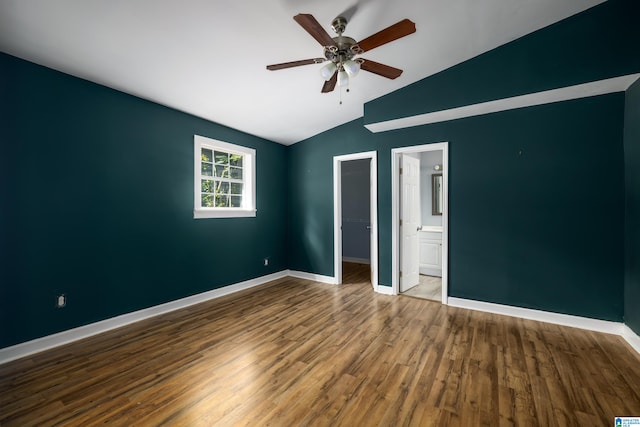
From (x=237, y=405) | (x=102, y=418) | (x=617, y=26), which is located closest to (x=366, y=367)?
(x=237, y=405)

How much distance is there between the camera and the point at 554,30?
2.90 m

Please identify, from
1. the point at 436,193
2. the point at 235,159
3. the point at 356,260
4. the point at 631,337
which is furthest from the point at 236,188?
the point at 631,337

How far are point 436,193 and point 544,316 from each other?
282cm

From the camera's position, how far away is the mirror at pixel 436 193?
5.50m

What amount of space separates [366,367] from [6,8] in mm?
3821

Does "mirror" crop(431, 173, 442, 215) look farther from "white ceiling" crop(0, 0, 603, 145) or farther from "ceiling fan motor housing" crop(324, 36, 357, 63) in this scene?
"ceiling fan motor housing" crop(324, 36, 357, 63)

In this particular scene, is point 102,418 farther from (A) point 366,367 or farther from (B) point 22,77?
(B) point 22,77

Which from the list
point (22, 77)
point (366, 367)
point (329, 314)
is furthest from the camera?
point (329, 314)

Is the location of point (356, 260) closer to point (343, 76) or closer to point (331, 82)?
point (331, 82)

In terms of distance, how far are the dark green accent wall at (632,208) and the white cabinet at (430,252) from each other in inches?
97.1

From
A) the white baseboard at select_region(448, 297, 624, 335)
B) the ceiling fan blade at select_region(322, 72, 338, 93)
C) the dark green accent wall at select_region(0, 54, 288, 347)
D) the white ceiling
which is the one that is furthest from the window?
the white baseboard at select_region(448, 297, 624, 335)

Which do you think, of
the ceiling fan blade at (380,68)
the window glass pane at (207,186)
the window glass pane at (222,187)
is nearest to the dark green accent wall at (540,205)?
the ceiling fan blade at (380,68)

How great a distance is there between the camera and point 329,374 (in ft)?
7.33

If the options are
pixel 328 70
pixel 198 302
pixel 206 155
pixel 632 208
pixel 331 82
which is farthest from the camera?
pixel 206 155
